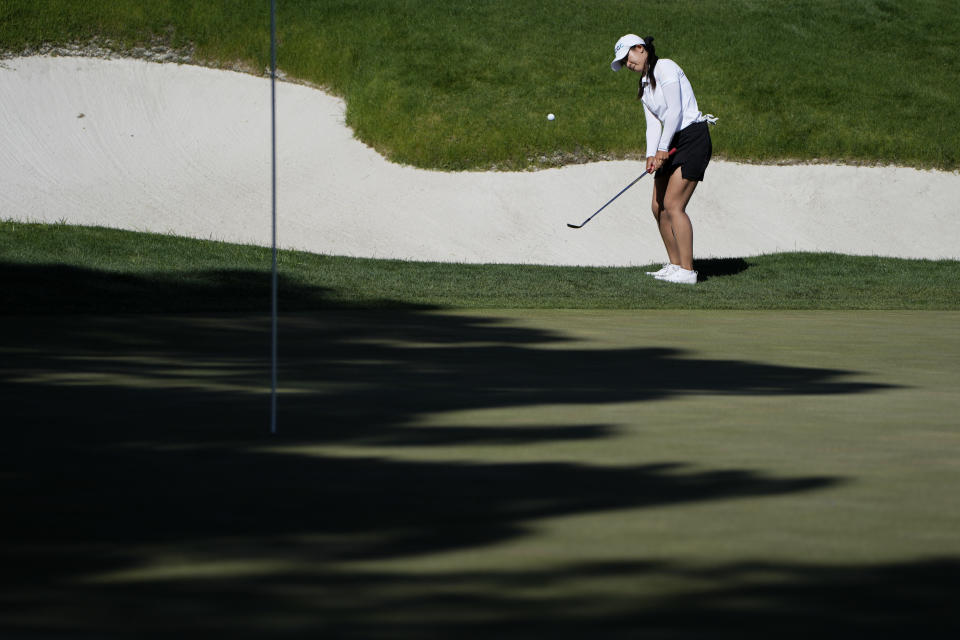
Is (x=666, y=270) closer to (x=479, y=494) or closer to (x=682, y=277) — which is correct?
(x=682, y=277)

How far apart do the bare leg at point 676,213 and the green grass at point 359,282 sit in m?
0.39

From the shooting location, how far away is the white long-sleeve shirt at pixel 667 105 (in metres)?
12.9

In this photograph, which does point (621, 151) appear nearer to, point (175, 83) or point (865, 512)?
point (175, 83)

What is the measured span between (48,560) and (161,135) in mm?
20223

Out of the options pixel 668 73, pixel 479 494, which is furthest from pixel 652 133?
pixel 479 494

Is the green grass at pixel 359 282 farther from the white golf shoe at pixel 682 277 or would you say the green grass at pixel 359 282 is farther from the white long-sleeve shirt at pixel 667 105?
the white long-sleeve shirt at pixel 667 105

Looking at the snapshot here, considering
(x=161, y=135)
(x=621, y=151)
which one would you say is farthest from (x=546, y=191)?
(x=161, y=135)

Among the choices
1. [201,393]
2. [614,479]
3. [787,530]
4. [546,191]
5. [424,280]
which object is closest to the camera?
[787,530]

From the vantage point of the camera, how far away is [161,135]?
22750 mm

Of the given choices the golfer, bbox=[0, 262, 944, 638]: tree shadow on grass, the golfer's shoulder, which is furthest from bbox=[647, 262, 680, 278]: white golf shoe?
bbox=[0, 262, 944, 638]: tree shadow on grass

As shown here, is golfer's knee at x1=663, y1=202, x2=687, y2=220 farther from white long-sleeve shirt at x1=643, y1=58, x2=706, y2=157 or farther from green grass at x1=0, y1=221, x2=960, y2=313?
green grass at x1=0, y1=221, x2=960, y2=313

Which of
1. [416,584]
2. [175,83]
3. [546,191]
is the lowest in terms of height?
[416,584]

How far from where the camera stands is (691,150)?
13109 mm

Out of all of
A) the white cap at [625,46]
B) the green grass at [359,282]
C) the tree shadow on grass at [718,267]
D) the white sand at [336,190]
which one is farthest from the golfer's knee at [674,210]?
the white sand at [336,190]
